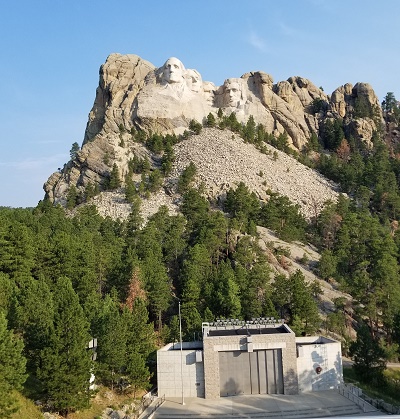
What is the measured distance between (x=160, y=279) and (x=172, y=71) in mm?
67044

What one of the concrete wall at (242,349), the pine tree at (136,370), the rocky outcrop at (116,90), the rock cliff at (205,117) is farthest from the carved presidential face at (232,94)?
the pine tree at (136,370)

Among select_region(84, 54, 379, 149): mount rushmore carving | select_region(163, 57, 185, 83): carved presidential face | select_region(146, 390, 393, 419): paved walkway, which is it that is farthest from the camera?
select_region(163, 57, 185, 83): carved presidential face

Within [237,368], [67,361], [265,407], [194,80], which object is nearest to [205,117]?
[194,80]

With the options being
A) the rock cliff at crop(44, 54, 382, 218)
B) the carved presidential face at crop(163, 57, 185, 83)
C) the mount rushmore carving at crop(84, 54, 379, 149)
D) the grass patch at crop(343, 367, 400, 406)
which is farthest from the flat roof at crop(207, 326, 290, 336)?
the carved presidential face at crop(163, 57, 185, 83)

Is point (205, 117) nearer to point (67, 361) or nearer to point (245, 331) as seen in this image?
point (245, 331)

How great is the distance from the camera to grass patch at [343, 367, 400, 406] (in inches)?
1367

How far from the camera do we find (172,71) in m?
101

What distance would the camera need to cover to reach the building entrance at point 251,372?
3372 centimetres

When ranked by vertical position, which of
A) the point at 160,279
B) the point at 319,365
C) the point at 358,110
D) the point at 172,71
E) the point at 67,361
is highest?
the point at 172,71

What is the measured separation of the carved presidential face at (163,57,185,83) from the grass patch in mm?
74791

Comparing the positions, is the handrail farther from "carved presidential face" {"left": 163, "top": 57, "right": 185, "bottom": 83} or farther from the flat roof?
"carved presidential face" {"left": 163, "top": 57, "right": 185, "bottom": 83}

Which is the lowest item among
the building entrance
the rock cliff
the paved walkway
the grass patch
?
the grass patch

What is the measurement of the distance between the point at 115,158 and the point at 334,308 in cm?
5019

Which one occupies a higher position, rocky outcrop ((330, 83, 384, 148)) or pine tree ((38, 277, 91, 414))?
rocky outcrop ((330, 83, 384, 148))
